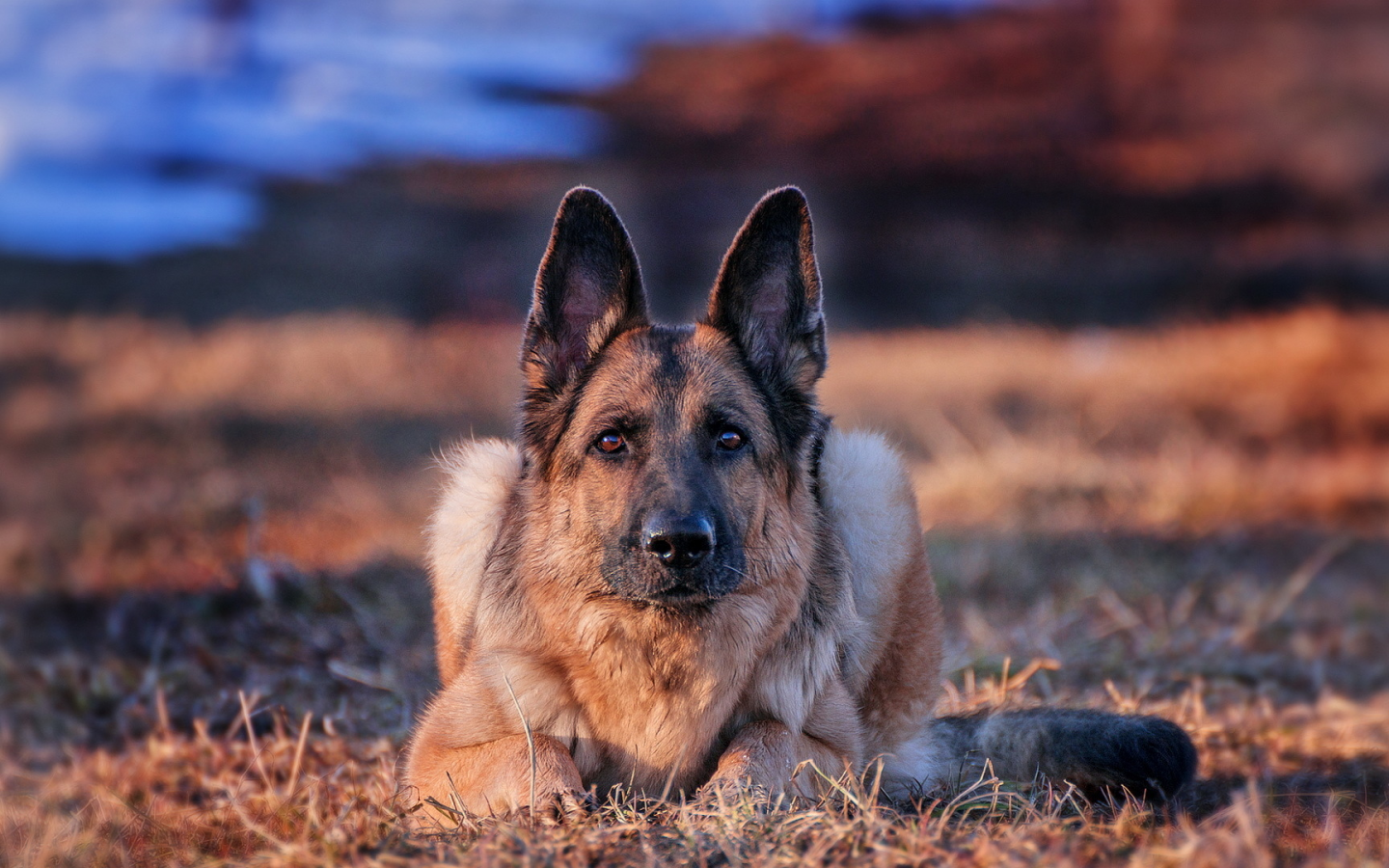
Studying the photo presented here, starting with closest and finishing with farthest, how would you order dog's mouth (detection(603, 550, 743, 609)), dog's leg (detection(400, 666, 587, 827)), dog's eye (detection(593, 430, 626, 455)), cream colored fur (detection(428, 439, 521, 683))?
1. dog's leg (detection(400, 666, 587, 827))
2. dog's mouth (detection(603, 550, 743, 609))
3. dog's eye (detection(593, 430, 626, 455))
4. cream colored fur (detection(428, 439, 521, 683))

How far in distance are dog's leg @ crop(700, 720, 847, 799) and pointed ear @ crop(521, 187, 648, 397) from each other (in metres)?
1.47

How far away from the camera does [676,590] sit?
3301mm

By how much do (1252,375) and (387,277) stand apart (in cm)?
1199

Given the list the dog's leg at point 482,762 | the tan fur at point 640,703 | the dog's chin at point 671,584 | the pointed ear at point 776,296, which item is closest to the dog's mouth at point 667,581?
the dog's chin at point 671,584

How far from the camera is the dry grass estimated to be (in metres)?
3.04

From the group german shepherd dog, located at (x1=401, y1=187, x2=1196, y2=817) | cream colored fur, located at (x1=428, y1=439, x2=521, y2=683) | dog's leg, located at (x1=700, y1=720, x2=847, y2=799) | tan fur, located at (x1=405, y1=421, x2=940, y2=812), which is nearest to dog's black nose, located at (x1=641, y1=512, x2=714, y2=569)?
german shepherd dog, located at (x1=401, y1=187, x2=1196, y2=817)

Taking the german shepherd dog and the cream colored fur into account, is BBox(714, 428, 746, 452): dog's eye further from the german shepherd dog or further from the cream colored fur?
the cream colored fur

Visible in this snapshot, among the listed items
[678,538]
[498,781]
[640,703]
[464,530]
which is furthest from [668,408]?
[498,781]

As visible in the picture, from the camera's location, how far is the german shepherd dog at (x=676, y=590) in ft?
11.0

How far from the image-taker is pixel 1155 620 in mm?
6645

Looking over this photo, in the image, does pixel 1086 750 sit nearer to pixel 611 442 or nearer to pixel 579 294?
pixel 611 442

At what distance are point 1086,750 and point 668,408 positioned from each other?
6.62ft

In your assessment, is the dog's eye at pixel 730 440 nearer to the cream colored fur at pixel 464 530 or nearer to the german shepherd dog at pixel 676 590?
the german shepherd dog at pixel 676 590

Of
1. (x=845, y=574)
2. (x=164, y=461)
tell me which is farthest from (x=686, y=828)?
(x=164, y=461)
